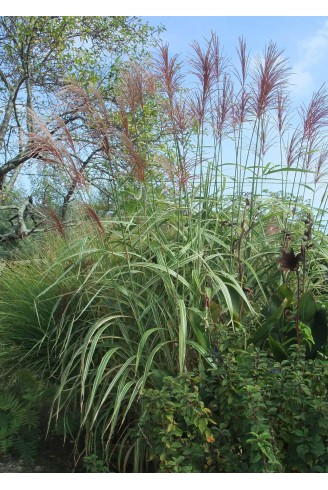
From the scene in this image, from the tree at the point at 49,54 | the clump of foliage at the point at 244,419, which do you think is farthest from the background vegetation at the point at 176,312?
the tree at the point at 49,54

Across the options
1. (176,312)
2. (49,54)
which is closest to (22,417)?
(176,312)

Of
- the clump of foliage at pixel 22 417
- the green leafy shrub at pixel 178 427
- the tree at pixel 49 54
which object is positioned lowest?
the clump of foliage at pixel 22 417

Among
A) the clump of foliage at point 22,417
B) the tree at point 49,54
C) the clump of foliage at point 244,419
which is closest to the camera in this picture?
the clump of foliage at point 244,419

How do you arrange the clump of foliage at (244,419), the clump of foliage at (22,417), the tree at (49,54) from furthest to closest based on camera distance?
1. the tree at (49,54)
2. the clump of foliage at (22,417)
3. the clump of foliage at (244,419)

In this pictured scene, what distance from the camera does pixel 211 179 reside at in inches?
158

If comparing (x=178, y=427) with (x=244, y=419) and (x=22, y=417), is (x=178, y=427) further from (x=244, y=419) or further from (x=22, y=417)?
(x=22, y=417)

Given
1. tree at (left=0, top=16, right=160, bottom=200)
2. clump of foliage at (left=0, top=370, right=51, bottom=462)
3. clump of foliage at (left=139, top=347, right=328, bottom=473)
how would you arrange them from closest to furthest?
clump of foliage at (left=139, top=347, right=328, bottom=473) → clump of foliage at (left=0, top=370, right=51, bottom=462) → tree at (left=0, top=16, right=160, bottom=200)

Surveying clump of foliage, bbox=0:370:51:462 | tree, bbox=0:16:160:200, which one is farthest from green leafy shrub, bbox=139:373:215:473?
tree, bbox=0:16:160:200

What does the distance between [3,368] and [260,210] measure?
205cm

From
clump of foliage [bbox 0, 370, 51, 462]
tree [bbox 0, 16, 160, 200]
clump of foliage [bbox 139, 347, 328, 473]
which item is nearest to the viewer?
clump of foliage [bbox 139, 347, 328, 473]

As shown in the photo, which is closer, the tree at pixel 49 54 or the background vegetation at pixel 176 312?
the background vegetation at pixel 176 312

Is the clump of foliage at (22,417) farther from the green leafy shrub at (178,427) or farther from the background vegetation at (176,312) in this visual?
the green leafy shrub at (178,427)

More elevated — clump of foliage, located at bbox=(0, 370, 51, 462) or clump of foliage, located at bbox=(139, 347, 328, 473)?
clump of foliage, located at bbox=(139, 347, 328, 473)

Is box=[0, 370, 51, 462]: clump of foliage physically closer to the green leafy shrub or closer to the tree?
the green leafy shrub
